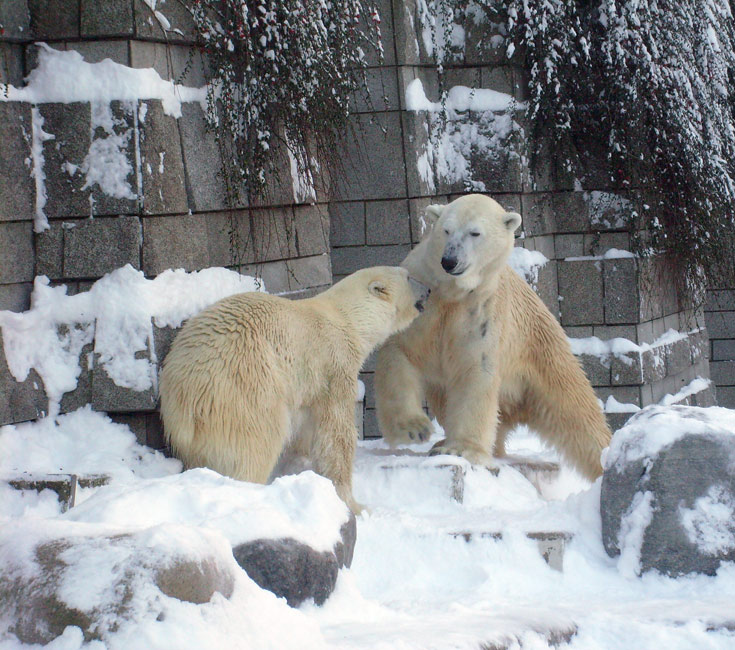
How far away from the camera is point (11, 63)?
142 inches

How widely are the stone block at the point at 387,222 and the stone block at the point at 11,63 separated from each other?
2426mm

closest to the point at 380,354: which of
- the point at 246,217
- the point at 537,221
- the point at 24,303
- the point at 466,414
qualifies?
the point at 466,414

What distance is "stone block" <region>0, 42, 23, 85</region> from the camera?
140 inches

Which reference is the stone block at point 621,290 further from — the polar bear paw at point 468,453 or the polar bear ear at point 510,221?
the polar bear paw at point 468,453

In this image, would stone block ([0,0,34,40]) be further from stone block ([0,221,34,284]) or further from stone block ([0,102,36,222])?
stone block ([0,221,34,284])

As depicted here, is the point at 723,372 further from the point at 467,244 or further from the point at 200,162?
the point at 200,162

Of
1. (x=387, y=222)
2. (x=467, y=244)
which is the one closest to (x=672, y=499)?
(x=467, y=244)

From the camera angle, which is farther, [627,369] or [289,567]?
[627,369]

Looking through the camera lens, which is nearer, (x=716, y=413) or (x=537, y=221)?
(x=716, y=413)

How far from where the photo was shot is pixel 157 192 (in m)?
3.73

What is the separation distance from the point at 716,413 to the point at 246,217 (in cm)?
205

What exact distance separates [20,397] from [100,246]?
0.63 m

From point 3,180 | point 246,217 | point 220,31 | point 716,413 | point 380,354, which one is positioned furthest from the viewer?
point 380,354

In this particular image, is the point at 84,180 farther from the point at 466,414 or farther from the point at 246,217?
the point at 466,414
